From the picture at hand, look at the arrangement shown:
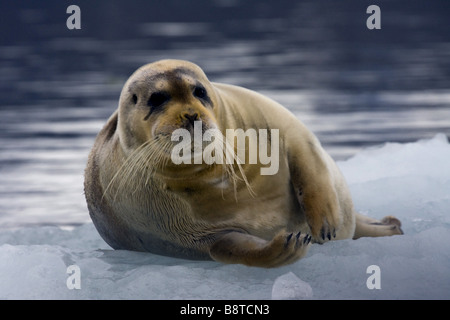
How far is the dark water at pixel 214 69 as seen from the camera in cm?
1024

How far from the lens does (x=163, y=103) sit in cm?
501

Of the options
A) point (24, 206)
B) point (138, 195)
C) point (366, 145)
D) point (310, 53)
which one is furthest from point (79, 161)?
point (310, 53)

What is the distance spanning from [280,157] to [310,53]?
1474cm

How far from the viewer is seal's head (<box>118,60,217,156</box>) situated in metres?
4.86

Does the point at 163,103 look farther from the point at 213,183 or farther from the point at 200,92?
the point at 213,183

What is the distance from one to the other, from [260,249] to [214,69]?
39.4 feet

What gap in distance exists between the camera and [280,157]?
5516 millimetres

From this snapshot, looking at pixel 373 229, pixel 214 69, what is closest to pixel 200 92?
pixel 373 229

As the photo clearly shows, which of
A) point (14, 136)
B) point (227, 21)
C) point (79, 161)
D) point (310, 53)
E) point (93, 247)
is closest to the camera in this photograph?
point (93, 247)

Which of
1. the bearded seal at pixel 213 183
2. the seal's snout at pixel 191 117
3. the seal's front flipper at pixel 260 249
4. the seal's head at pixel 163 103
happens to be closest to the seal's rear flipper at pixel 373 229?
the bearded seal at pixel 213 183

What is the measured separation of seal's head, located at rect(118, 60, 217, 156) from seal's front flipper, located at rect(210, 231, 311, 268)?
740mm

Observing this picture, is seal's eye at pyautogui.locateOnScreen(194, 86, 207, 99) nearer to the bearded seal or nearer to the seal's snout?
the bearded seal

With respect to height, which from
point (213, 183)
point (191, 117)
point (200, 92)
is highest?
point (200, 92)

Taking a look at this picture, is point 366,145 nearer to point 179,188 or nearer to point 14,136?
point 14,136
